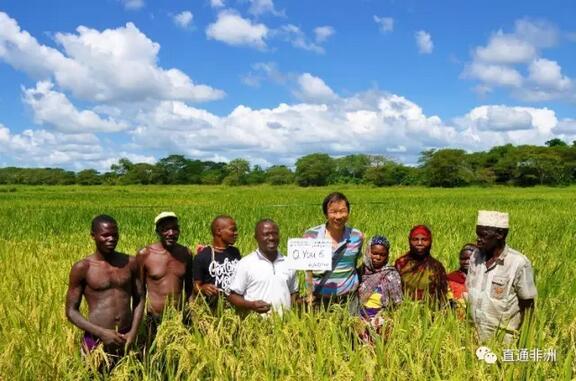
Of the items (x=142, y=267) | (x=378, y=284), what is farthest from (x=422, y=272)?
(x=142, y=267)

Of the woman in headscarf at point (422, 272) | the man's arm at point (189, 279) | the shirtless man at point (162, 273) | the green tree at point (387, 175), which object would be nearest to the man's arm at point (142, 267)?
the shirtless man at point (162, 273)

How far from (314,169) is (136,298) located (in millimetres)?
84736

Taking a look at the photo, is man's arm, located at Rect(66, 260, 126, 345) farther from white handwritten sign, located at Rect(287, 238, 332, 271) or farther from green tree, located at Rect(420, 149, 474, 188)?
green tree, located at Rect(420, 149, 474, 188)

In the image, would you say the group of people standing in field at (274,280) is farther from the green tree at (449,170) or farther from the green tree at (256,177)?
the green tree at (256,177)

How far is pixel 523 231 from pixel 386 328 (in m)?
8.13

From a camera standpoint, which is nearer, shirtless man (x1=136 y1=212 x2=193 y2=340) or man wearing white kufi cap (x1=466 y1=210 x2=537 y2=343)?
man wearing white kufi cap (x1=466 y1=210 x2=537 y2=343)

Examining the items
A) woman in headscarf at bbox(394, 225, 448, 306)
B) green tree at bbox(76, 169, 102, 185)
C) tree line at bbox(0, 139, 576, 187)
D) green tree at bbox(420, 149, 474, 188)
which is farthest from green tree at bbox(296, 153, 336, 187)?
woman in headscarf at bbox(394, 225, 448, 306)

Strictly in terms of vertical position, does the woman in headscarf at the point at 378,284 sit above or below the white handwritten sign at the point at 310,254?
below

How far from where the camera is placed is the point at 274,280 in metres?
3.54

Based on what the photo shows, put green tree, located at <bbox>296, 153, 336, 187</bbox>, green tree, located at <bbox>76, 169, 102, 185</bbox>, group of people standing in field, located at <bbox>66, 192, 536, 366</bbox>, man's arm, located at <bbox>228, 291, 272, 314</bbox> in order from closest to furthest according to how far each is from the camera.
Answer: group of people standing in field, located at <bbox>66, 192, 536, 366</bbox> < man's arm, located at <bbox>228, 291, 272, 314</bbox> < green tree, located at <bbox>76, 169, 102, 185</bbox> < green tree, located at <bbox>296, 153, 336, 187</bbox>

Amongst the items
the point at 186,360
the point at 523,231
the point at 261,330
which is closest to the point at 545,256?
the point at 523,231

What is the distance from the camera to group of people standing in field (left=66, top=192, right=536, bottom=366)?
10.3ft

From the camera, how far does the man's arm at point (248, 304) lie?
11.2 feet

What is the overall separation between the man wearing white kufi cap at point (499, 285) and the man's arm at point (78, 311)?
2.20 meters
